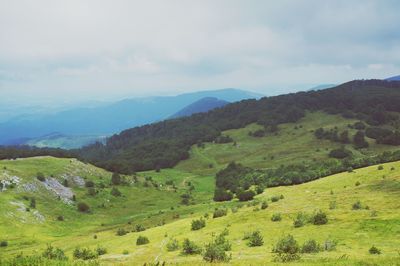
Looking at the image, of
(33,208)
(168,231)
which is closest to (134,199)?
(33,208)

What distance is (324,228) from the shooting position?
1077 inches

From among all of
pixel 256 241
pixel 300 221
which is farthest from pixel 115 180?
pixel 256 241

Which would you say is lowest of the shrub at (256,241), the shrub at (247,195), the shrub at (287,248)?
the shrub at (247,195)

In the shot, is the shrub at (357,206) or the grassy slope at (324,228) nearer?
the grassy slope at (324,228)

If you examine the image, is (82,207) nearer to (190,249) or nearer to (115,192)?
(115,192)

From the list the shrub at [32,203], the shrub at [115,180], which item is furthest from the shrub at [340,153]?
the shrub at [32,203]

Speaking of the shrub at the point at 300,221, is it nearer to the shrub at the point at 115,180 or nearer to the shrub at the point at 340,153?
the shrub at the point at 115,180

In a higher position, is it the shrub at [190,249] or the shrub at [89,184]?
the shrub at [190,249]

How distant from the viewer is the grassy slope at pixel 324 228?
21055mm

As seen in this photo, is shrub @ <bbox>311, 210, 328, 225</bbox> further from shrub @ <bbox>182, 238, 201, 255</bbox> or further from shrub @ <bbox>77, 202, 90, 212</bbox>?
shrub @ <bbox>77, 202, 90, 212</bbox>

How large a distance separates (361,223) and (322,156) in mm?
A: 138893

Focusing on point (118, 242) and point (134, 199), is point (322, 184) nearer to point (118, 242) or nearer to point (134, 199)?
point (118, 242)

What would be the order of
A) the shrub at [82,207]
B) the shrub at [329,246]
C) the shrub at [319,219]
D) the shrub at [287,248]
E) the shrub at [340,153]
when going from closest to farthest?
the shrub at [287,248] → the shrub at [329,246] → the shrub at [319,219] → the shrub at [82,207] → the shrub at [340,153]

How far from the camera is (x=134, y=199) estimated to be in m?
95.9
